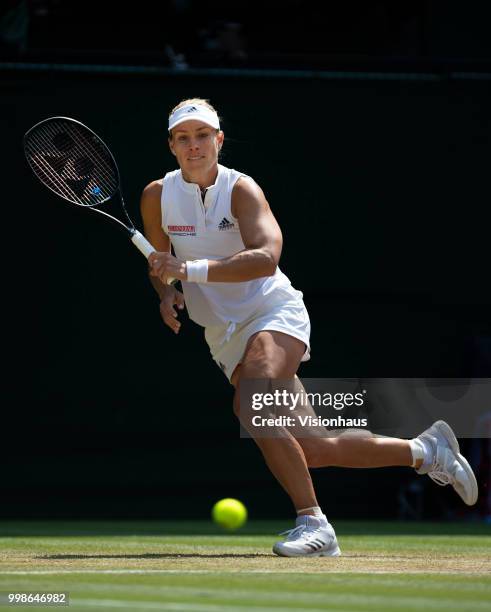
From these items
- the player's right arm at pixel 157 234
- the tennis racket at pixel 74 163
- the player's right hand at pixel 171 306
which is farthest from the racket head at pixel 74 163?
the player's right hand at pixel 171 306

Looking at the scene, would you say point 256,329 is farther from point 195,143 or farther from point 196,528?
point 196,528

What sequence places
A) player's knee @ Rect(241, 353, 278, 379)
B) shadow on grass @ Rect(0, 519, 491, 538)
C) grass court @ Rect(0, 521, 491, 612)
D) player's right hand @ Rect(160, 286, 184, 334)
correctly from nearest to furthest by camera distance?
grass court @ Rect(0, 521, 491, 612) → player's knee @ Rect(241, 353, 278, 379) → player's right hand @ Rect(160, 286, 184, 334) → shadow on grass @ Rect(0, 519, 491, 538)

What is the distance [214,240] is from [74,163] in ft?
2.48

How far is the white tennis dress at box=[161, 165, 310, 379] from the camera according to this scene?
216 inches

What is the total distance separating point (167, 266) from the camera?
5.14m

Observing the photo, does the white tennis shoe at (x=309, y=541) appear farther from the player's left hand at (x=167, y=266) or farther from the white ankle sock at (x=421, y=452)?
the player's left hand at (x=167, y=266)

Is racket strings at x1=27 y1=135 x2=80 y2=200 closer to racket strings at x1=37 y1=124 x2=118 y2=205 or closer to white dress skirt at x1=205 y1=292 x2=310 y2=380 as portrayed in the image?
racket strings at x1=37 y1=124 x2=118 y2=205

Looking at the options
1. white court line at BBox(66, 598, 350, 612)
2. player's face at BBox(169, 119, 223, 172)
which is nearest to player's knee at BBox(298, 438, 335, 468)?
player's face at BBox(169, 119, 223, 172)

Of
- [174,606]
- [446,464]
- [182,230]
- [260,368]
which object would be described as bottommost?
[174,606]

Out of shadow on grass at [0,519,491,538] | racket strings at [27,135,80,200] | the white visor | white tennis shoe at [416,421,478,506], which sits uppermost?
the white visor

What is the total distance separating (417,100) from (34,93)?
261 centimetres

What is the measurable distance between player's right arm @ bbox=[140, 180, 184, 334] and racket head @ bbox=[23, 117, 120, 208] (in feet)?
0.67

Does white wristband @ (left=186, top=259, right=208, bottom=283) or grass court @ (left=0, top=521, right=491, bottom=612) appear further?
white wristband @ (left=186, top=259, right=208, bottom=283)

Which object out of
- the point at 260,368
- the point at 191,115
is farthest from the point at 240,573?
the point at 191,115
